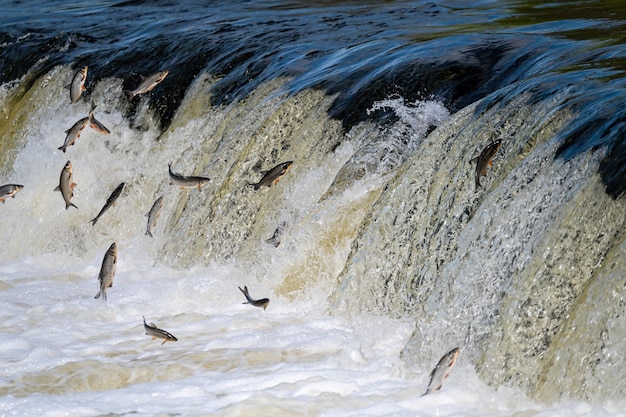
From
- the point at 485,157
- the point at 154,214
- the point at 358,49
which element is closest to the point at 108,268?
the point at 154,214

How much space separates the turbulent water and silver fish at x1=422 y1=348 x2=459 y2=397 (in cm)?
9

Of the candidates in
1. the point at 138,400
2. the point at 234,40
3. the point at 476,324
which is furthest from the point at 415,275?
the point at 234,40

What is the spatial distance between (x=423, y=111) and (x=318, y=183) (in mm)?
937

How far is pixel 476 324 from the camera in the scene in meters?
6.15

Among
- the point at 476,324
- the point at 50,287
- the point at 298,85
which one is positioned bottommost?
the point at 50,287

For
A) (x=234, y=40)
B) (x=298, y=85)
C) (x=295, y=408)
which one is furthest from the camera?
(x=234, y=40)

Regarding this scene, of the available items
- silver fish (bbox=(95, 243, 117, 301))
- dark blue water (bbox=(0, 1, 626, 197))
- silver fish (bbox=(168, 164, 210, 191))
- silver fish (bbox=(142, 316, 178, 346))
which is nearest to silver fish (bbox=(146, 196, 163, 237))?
silver fish (bbox=(168, 164, 210, 191))

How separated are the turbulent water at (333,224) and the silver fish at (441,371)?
90mm

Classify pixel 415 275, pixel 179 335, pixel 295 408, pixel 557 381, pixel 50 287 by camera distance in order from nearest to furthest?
pixel 557 381, pixel 295 408, pixel 415 275, pixel 179 335, pixel 50 287

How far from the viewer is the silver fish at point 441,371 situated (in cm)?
583

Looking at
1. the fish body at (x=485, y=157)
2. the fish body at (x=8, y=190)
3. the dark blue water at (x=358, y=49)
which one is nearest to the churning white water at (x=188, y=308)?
the dark blue water at (x=358, y=49)

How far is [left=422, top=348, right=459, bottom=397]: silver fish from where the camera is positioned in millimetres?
5828

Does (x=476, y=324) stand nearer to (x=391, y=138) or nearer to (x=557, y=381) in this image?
(x=557, y=381)

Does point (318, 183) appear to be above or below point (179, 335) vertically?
above
